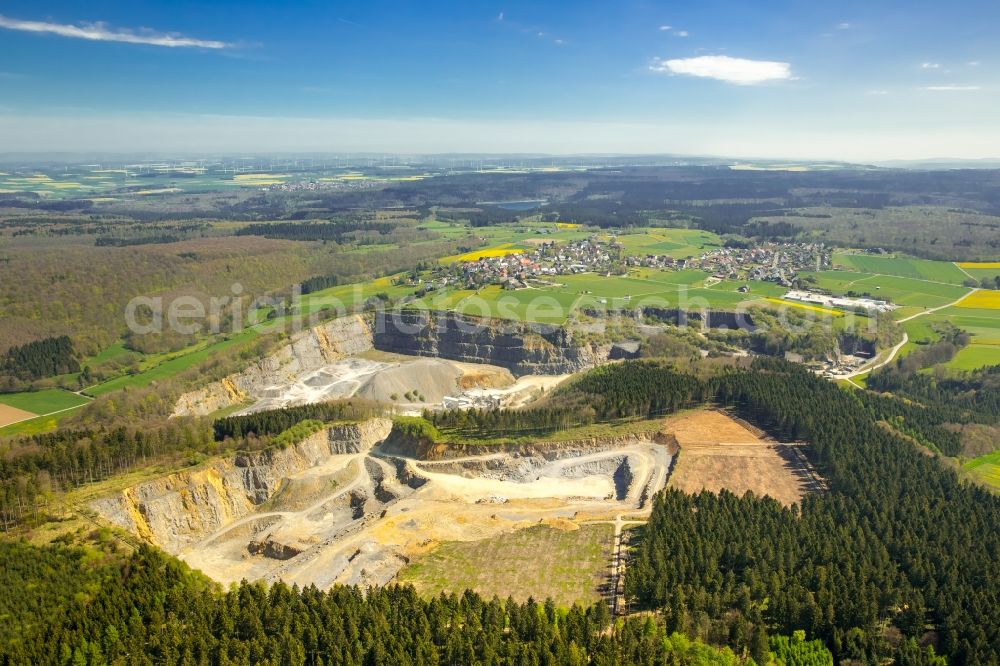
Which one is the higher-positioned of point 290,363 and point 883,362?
point 883,362

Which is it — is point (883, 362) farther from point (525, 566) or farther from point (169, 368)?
point (169, 368)

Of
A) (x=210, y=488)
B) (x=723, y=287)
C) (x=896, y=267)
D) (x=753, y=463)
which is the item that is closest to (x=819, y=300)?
(x=723, y=287)

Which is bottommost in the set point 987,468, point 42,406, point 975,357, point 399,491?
point 399,491

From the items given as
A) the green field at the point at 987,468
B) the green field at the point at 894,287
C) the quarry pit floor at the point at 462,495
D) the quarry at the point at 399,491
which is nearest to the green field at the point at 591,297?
the green field at the point at 894,287

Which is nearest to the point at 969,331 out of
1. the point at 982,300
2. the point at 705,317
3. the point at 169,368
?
the point at 982,300

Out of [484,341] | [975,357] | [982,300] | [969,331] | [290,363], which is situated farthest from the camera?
[982,300]

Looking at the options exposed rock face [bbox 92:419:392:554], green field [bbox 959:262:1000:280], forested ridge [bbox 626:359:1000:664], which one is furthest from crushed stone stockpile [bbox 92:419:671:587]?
green field [bbox 959:262:1000:280]

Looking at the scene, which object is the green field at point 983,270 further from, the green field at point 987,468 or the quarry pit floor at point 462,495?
the quarry pit floor at point 462,495
